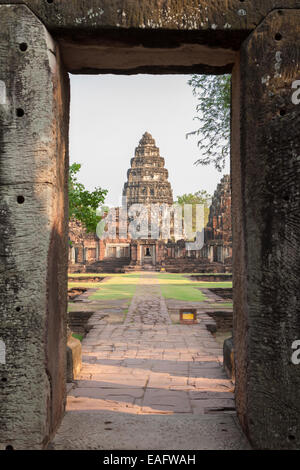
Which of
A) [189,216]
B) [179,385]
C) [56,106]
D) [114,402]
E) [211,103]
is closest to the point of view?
[56,106]

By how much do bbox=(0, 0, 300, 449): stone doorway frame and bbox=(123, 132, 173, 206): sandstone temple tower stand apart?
35.5 meters

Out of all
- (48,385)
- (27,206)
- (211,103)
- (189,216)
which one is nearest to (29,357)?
(48,385)

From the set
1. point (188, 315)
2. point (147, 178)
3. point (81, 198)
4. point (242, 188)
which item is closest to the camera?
point (242, 188)

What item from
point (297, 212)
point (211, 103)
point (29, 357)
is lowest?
point (29, 357)

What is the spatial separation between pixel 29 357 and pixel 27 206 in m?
0.89

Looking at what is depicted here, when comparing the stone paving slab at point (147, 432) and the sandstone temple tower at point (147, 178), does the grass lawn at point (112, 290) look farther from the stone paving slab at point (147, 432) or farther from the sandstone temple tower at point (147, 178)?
the sandstone temple tower at point (147, 178)

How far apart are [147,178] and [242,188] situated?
123ft

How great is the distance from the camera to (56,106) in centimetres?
237

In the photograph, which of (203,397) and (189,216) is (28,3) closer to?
(203,397)

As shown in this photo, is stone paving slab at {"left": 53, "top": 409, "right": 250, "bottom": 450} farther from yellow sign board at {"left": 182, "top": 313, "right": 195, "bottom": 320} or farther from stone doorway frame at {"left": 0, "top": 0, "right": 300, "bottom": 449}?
yellow sign board at {"left": 182, "top": 313, "right": 195, "bottom": 320}

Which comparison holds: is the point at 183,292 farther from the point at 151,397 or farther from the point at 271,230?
the point at 271,230

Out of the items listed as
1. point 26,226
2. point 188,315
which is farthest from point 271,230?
point 188,315

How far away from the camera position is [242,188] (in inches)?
92.3

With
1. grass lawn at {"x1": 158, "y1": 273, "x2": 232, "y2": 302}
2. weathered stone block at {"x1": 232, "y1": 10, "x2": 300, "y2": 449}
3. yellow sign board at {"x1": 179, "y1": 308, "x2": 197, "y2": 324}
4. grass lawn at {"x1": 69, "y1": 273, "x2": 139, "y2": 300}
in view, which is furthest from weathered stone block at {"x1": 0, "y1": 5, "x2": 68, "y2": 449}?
grass lawn at {"x1": 69, "y1": 273, "x2": 139, "y2": 300}
